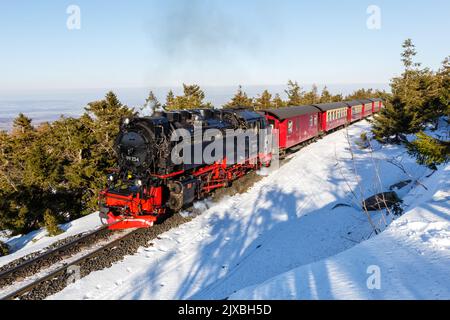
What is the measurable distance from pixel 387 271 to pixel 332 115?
2613 centimetres

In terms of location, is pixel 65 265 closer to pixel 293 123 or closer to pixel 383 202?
pixel 383 202

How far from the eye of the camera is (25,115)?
1207 inches

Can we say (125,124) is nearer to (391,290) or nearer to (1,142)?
(391,290)

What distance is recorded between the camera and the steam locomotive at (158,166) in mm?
9555

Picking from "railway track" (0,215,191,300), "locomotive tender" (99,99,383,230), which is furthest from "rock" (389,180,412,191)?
"railway track" (0,215,191,300)

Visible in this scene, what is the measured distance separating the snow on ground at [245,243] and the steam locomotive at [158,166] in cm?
110

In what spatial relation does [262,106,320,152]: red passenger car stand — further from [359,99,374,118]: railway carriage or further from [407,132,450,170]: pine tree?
[359,99,374,118]: railway carriage

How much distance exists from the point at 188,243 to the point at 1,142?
85.1ft

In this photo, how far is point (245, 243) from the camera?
29.8ft

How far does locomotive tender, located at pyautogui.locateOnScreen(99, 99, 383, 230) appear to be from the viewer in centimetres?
957

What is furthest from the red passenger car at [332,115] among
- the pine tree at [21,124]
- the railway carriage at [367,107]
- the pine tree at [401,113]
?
the pine tree at [21,124]

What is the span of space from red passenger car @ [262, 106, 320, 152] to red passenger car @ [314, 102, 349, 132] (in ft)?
3.84

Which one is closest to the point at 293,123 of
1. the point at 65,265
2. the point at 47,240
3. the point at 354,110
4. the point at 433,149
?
the point at 433,149
